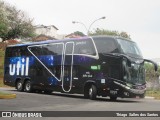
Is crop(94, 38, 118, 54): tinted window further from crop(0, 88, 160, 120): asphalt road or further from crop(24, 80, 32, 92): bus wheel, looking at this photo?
crop(24, 80, 32, 92): bus wheel

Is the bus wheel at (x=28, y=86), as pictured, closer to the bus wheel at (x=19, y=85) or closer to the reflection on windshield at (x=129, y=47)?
the bus wheel at (x=19, y=85)

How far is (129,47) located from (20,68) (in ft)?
31.7

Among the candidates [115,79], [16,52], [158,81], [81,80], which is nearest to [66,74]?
[81,80]

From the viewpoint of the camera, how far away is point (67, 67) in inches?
1040

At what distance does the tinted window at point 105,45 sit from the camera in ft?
77.9

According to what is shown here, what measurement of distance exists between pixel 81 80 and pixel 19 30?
142 feet

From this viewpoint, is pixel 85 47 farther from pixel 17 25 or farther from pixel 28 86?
pixel 17 25

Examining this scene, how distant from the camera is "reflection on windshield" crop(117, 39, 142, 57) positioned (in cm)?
2402

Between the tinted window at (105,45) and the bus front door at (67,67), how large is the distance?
92.0 inches

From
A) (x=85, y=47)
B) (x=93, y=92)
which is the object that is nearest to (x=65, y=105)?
(x=93, y=92)

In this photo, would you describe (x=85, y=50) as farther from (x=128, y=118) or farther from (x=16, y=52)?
(x=128, y=118)

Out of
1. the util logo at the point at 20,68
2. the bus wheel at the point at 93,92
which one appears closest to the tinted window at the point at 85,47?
the bus wheel at the point at 93,92

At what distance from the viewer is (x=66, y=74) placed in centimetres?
2658

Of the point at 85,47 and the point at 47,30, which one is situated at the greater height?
the point at 47,30
